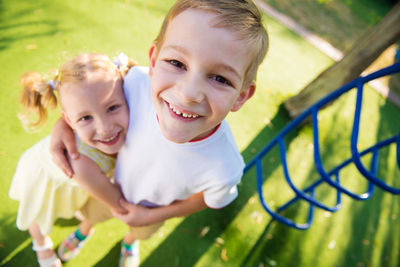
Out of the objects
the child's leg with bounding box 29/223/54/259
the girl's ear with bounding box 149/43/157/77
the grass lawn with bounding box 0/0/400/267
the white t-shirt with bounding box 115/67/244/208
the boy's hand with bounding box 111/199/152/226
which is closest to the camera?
the girl's ear with bounding box 149/43/157/77

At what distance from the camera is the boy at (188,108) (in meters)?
0.85

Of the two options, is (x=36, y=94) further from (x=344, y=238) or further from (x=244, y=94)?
(x=344, y=238)

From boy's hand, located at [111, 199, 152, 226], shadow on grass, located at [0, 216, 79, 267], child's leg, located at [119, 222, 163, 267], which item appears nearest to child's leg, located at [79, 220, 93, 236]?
child's leg, located at [119, 222, 163, 267]

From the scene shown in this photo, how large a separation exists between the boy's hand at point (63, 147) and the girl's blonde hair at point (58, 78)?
11 cm

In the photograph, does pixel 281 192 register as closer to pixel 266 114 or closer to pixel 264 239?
pixel 264 239

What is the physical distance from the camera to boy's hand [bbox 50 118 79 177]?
133 cm

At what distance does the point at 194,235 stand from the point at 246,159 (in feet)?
3.21

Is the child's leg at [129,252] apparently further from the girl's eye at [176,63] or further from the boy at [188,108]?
the girl's eye at [176,63]

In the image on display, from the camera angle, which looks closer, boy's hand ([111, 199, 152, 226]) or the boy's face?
the boy's face

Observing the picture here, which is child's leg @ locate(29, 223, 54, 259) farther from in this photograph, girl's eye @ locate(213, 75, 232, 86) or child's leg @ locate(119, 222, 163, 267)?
girl's eye @ locate(213, 75, 232, 86)

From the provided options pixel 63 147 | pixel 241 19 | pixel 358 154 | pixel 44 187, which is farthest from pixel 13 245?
pixel 358 154

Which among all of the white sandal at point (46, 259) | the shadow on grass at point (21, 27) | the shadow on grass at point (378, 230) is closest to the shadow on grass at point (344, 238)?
the shadow on grass at point (378, 230)

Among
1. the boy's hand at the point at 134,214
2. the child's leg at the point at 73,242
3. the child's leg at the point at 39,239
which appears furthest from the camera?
the child's leg at the point at 73,242

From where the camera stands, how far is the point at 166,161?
1201 millimetres
